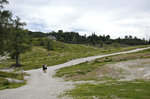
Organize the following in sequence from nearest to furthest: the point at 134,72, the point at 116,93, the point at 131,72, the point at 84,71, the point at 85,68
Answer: the point at 116,93 < the point at 134,72 < the point at 131,72 < the point at 84,71 < the point at 85,68

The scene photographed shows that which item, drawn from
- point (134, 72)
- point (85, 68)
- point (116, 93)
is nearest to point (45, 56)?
point (85, 68)

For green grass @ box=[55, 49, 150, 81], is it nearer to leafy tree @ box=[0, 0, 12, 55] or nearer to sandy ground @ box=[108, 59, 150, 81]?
sandy ground @ box=[108, 59, 150, 81]

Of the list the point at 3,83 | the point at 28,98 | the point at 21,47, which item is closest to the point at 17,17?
the point at 21,47

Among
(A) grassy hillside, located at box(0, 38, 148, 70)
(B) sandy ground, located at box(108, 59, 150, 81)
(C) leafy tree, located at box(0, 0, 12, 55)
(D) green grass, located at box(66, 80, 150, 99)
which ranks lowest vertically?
(A) grassy hillside, located at box(0, 38, 148, 70)

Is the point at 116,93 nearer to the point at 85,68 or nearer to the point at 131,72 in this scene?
the point at 131,72

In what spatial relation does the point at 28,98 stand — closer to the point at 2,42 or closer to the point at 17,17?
the point at 2,42

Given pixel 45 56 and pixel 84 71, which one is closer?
pixel 84 71

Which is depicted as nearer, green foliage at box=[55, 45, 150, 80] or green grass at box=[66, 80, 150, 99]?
green grass at box=[66, 80, 150, 99]

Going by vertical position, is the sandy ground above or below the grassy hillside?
above

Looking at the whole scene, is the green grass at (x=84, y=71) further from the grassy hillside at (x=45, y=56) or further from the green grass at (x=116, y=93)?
the grassy hillside at (x=45, y=56)

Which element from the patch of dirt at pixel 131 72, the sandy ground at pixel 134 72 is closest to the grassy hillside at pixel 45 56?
the patch of dirt at pixel 131 72

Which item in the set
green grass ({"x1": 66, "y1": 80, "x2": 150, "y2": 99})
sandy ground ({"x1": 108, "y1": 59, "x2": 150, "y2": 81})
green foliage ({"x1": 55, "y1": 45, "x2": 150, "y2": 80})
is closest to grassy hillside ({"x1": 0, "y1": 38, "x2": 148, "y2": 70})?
green foliage ({"x1": 55, "y1": 45, "x2": 150, "y2": 80})

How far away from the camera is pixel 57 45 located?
548ft

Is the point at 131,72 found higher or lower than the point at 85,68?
higher
